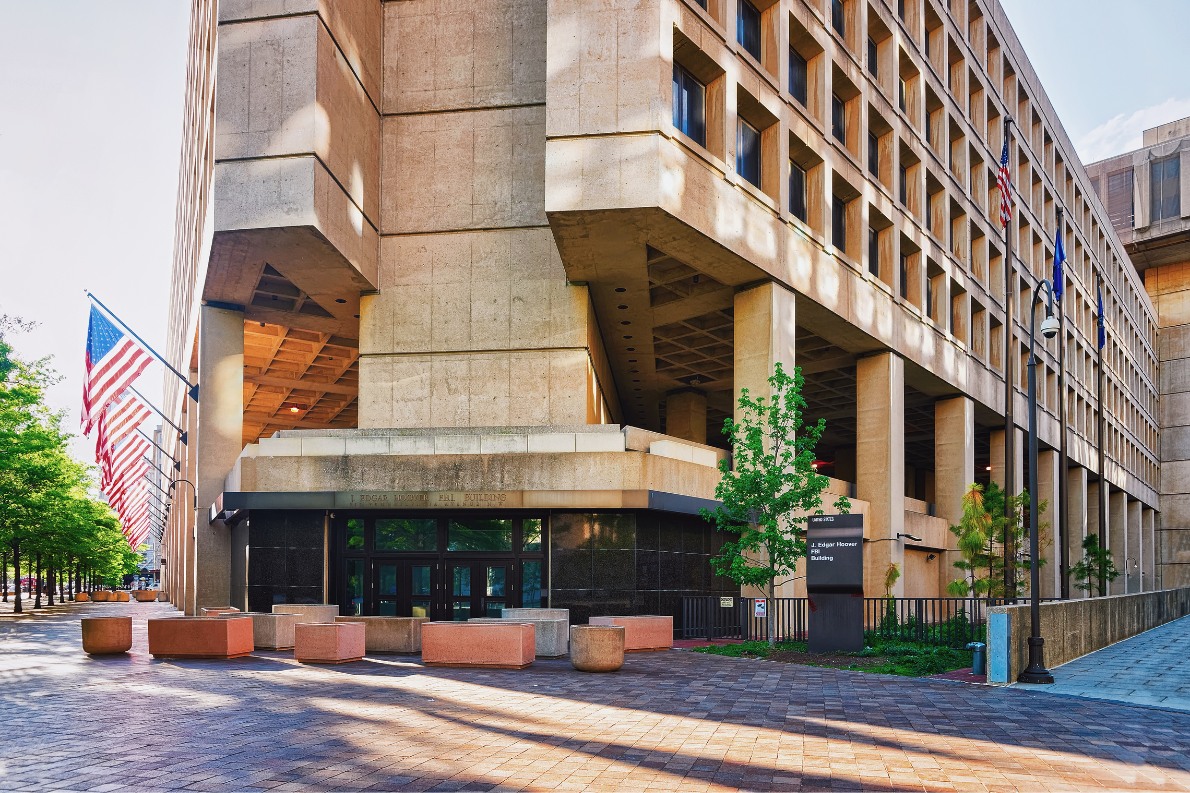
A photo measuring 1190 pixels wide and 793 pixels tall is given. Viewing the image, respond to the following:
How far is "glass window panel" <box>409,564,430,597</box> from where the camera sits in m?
28.1

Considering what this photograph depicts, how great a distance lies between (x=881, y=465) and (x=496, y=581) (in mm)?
16531

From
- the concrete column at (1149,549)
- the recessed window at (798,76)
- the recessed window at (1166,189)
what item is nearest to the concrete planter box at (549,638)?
the recessed window at (798,76)

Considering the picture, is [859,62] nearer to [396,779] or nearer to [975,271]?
[975,271]

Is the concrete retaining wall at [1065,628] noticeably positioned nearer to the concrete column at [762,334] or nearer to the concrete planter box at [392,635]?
the concrete column at [762,334]

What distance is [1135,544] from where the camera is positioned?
275 ft

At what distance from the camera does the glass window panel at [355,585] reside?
Result: 92.7ft

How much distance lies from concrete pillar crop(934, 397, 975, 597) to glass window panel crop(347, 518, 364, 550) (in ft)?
89.6

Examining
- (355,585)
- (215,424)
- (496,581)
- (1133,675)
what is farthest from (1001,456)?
(215,424)

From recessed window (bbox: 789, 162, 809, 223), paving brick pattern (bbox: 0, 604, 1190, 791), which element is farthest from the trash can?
recessed window (bbox: 789, 162, 809, 223)

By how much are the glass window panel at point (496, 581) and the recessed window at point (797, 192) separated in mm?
14912

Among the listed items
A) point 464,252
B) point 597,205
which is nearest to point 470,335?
point 464,252

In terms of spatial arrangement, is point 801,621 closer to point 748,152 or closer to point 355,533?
point 355,533

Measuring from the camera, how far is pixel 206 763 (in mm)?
9523

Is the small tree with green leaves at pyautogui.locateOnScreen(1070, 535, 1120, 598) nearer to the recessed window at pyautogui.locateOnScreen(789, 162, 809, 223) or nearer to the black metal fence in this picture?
the black metal fence
